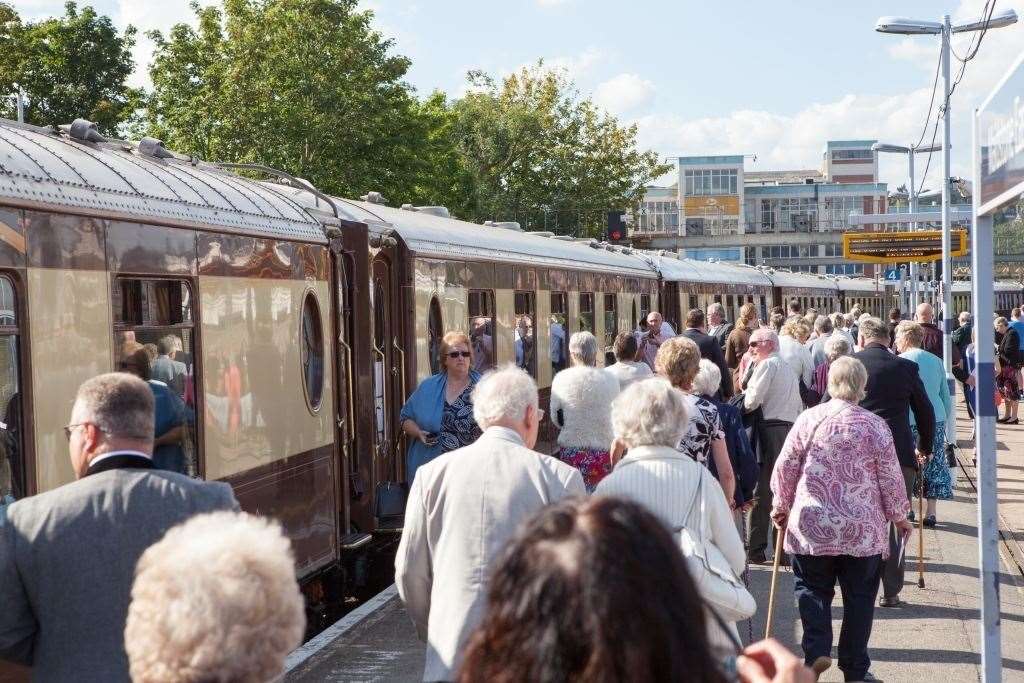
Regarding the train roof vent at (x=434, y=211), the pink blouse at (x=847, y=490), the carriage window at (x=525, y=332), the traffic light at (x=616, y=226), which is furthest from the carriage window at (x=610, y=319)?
the pink blouse at (x=847, y=490)

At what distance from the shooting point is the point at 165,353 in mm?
7086

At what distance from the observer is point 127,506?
3.90 meters

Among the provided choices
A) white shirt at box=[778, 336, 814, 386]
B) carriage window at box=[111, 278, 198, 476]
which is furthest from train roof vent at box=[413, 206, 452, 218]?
carriage window at box=[111, 278, 198, 476]

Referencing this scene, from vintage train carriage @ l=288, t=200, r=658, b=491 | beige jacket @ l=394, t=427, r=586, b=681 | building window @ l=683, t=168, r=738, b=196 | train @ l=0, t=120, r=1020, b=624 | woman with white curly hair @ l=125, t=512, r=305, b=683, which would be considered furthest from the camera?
building window @ l=683, t=168, r=738, b=196

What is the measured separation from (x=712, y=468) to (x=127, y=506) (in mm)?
4314

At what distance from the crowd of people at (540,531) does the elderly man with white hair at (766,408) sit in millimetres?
17

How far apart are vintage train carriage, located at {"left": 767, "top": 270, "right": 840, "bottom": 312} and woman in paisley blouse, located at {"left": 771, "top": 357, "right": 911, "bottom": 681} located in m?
30.6

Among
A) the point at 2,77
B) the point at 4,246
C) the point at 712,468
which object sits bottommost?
the point at 712,468

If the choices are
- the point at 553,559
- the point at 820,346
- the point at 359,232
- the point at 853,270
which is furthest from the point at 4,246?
the point at 853,270

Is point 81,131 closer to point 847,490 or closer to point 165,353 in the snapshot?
point 165,353

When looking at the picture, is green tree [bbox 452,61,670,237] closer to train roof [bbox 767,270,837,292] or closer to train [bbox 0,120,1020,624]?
train roof [bbox 767,270,837,292]

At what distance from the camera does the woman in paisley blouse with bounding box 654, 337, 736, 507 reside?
7332 millimetres

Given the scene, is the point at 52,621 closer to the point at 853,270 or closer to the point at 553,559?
the point at 553,559

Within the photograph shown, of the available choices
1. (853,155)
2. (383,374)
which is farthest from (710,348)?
(853,155)
